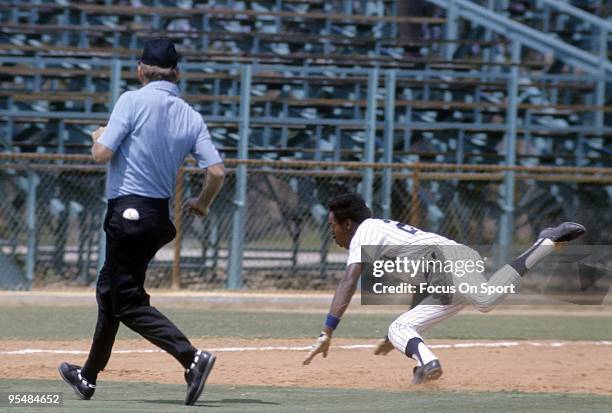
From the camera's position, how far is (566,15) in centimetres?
2645

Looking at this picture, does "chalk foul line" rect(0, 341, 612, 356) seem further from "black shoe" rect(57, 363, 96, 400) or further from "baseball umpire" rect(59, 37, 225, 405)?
"baseball umpire" rect(59, 37, 225, 405)

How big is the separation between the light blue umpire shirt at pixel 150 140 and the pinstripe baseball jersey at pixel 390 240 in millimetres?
1401

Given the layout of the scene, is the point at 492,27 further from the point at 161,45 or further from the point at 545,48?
the point at 161,45

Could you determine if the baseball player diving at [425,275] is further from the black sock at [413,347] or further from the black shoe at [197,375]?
the black shoe at [197,375]

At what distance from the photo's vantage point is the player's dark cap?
8.38m

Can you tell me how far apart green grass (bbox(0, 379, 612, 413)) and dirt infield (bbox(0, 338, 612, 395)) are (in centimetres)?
47

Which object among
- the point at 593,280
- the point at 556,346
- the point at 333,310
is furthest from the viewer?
the point at 593,280

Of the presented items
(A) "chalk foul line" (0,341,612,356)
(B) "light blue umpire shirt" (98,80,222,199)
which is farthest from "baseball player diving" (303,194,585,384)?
(A) "chalk foul line" (0,341,612,356)

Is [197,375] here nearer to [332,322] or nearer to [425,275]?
[332,322]

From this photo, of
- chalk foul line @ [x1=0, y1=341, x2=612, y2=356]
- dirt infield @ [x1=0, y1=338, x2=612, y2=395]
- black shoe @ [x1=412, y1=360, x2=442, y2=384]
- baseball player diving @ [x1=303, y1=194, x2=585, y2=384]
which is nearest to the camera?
baseball player diving @ [x1=303, y1=194, x2=585, y2=384]

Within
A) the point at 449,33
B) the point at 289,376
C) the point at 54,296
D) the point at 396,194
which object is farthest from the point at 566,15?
the point at 289,376

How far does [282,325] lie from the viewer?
52.6 ft

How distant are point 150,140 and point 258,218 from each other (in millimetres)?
11915

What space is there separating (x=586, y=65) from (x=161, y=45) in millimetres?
16619
